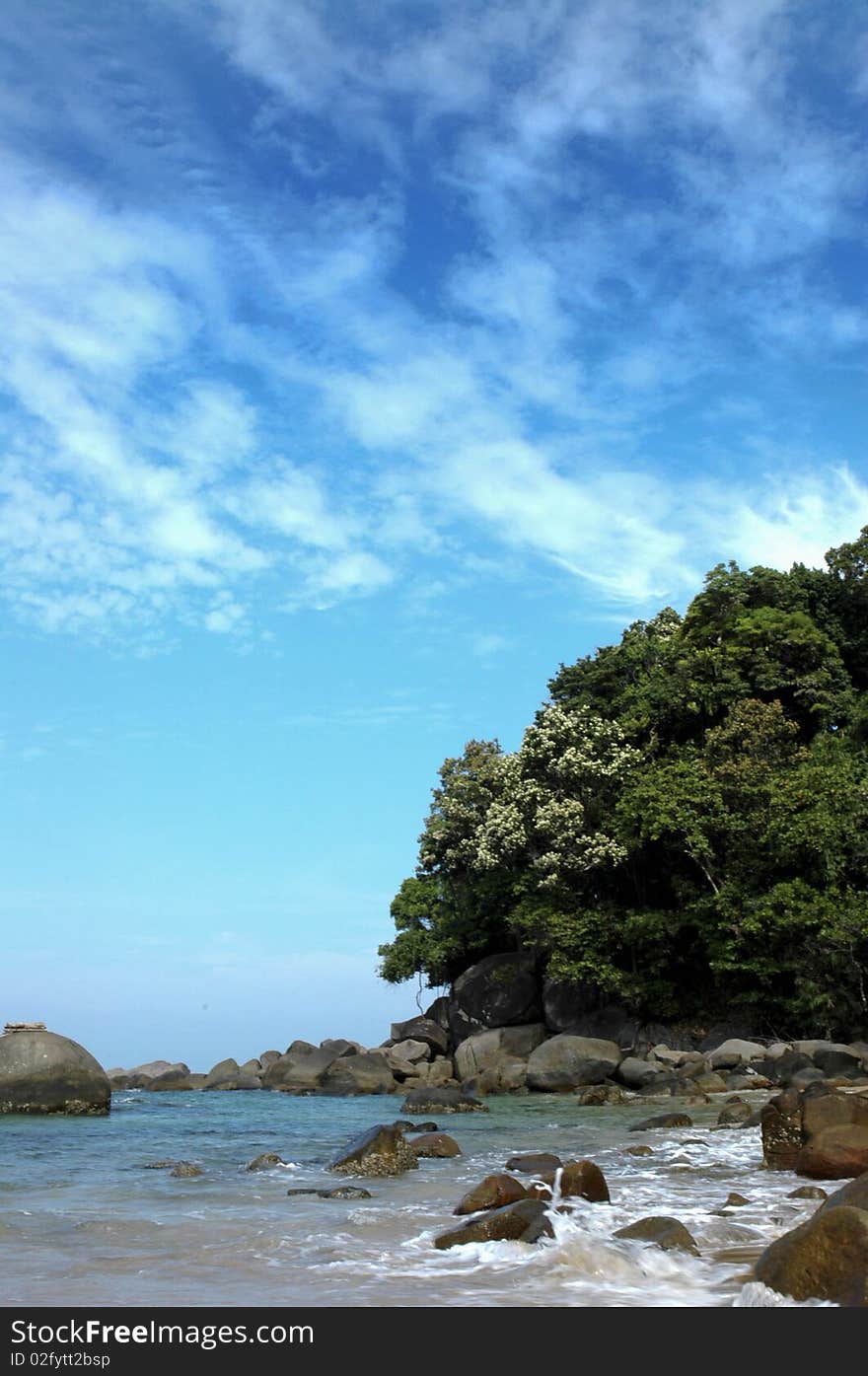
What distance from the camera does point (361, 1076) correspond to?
36.0 metres

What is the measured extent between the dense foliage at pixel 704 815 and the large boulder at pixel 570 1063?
10.4 ft

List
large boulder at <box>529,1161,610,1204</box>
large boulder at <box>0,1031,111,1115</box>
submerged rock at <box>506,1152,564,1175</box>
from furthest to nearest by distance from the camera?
1. large boulder at <box>0,1031,111,1115</box>
2. submerged rock at <box>506,1152,564,1175</box>
3. large boulder at <box>529,1161,610,1204</box>

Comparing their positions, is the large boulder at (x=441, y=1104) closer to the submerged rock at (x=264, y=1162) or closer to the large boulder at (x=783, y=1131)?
the submerged rock at (x=264, y=1162)

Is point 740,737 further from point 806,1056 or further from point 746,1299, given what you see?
point 746,1299

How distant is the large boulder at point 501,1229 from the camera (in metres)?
8.70

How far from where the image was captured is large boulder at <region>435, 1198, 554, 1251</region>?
28.6 feet

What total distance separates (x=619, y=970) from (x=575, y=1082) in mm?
5181

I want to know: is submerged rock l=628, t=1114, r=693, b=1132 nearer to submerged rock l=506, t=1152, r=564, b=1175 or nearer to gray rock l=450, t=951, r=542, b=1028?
submerged rock l=506, t=1152, r=564, b=1175

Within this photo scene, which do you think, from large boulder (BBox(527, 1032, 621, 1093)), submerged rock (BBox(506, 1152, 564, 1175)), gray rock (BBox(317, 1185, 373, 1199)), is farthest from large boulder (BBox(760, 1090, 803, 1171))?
large boulder (BBox(527, 1032, 621, 1093))

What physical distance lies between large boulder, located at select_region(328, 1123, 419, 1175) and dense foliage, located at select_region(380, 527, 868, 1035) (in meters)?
17.5

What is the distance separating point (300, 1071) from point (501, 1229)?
1281 inches

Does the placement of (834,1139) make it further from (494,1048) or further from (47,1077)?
(494,1048)

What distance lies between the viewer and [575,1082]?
99.6 feet
